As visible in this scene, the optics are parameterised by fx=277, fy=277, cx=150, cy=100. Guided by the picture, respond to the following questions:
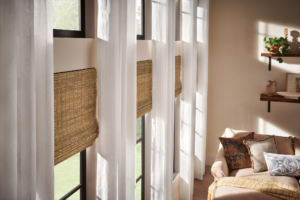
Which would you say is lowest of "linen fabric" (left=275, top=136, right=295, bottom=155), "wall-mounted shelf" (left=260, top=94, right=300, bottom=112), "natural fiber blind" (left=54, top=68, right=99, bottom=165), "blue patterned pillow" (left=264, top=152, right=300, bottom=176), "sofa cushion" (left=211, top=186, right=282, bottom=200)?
"sofa cushion" (left=211, top=186, right=282, bottom=200)

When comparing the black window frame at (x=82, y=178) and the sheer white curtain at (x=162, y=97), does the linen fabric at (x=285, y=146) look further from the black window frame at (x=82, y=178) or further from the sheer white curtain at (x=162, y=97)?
the black window frame at (x=82, y=178)

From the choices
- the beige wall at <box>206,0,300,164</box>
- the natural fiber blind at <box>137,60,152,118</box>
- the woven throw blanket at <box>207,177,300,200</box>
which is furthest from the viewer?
the beige wall at <box>206,0,300,164</box>

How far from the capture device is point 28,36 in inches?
34.4

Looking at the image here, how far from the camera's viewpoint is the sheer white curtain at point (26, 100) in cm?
81

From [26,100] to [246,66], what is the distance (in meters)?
4.47

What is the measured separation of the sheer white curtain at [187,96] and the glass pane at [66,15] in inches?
87.3

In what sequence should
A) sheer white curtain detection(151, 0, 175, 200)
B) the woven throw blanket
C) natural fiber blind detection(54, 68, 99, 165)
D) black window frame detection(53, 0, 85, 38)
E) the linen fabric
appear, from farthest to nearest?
1. the linen fabric
2. the woven throw blanket
3. sheer white curtain detection(151, 0, 175, 200)
4. black window frame detection(53, 0, 85, 38)
5. natural fiber blind detection(54, 68, 99, 165)

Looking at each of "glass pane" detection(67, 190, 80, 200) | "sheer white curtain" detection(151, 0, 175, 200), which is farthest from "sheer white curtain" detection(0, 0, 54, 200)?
"sheer white curtain" detection(151, 0, 175, 200)

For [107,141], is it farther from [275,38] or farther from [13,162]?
[275,38]

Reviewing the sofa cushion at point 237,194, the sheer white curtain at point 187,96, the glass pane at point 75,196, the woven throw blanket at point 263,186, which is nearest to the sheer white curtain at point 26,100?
the glass pane at point 75,196

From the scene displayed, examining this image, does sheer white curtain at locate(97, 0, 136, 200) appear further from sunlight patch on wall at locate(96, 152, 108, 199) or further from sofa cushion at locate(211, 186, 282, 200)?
sofa cushion at locate(211, 186, 282, 200)

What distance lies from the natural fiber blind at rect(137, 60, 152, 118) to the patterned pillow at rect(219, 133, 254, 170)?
1.68 metres

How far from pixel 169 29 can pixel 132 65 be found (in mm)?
950

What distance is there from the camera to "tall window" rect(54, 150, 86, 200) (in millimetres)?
1634
